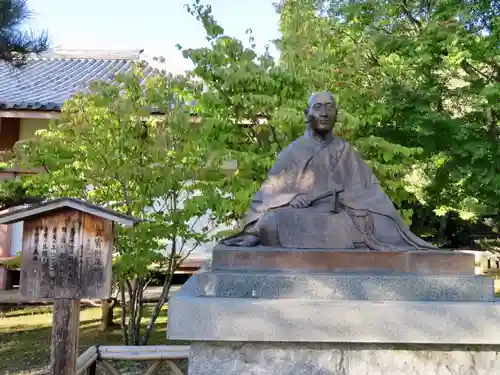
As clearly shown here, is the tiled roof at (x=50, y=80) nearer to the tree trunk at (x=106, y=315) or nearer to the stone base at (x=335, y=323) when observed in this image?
the tree trunk at (x=106, y=315)

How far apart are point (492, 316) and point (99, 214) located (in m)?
3.05

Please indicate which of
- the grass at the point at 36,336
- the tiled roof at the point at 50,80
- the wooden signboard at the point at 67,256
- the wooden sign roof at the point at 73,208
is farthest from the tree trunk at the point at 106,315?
the wooden sign roof at the point at 73,208

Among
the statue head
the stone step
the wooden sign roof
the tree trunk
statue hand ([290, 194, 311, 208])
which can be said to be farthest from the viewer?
the tree trunk

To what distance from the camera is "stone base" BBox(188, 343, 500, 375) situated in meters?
3.29

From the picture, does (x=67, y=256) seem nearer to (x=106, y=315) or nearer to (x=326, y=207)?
(x=326, y=207)

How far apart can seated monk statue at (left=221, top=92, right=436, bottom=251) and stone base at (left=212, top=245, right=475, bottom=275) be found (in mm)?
115

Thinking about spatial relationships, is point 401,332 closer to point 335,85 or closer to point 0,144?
point 335,85

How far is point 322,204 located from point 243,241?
2.22 feet

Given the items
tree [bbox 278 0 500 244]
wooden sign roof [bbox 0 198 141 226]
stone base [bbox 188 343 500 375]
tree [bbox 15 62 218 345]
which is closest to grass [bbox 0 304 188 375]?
tree [bbox 15 62 218 345]

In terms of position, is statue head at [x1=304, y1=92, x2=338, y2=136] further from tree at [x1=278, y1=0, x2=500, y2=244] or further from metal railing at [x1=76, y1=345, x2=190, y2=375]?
metal railing at [x1=76, y1=345, x2=190, y2=375]

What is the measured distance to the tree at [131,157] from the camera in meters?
6.25

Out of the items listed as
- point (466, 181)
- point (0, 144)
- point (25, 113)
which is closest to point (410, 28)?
point (466, 181)

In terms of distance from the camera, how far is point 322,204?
3.93 metres

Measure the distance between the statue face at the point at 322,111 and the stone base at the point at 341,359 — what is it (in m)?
1.75
